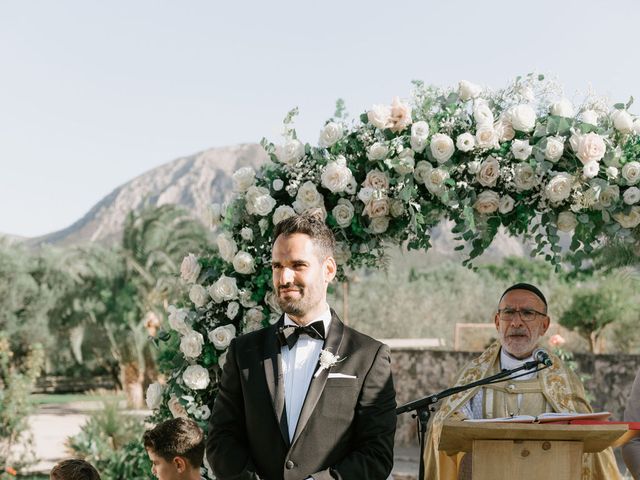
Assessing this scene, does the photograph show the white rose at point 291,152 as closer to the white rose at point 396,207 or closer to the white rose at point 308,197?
the white rose at point 308,197

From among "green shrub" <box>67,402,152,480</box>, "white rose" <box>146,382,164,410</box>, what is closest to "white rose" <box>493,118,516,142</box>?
"white rose" <box>146,382,164,410</box>

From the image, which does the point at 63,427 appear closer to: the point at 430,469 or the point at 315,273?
the point at 430,469

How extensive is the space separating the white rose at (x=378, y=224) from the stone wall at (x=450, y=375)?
9.68 metres

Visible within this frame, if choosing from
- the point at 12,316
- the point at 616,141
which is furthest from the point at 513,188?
the point at 12,316

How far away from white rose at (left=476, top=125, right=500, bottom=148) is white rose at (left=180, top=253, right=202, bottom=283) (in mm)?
1903

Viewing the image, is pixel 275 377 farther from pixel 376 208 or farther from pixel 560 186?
pixel 560 186

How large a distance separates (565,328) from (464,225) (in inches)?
734

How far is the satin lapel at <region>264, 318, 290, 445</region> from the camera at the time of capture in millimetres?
3539

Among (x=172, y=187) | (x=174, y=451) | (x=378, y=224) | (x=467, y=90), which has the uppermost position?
(x=172, y=187)

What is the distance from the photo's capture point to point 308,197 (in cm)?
524

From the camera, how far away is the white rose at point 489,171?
5117 millimetres

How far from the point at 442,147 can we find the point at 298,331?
6.12 feet

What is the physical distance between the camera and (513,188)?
521 cm

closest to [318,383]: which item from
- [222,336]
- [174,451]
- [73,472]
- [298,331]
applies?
[298,331]
